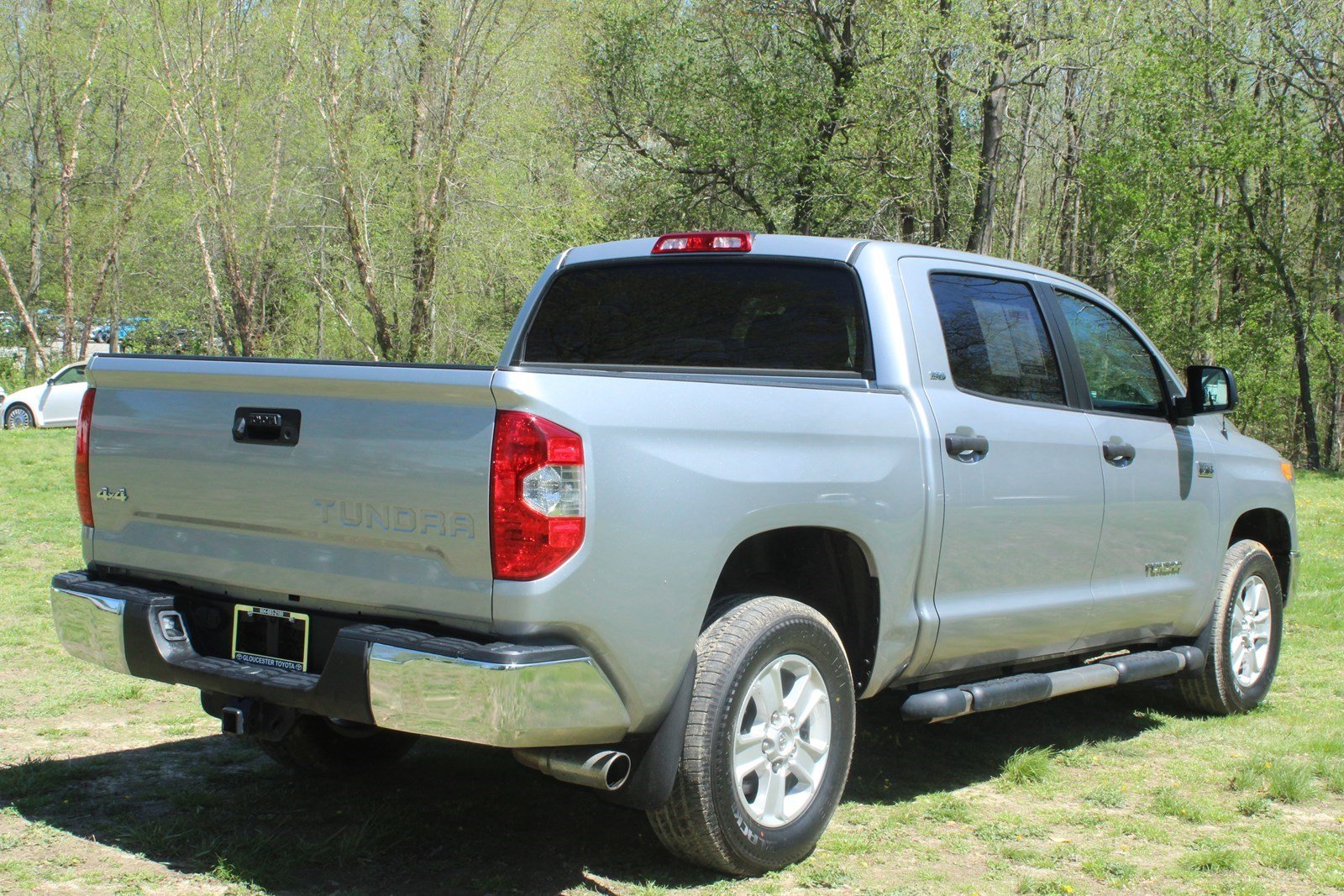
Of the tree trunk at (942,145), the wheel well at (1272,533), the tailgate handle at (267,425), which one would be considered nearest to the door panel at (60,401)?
the tree trunk at (942,145)

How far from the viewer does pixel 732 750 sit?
11.7 ft

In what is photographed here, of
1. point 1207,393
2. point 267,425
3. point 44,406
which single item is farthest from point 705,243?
point 44,406

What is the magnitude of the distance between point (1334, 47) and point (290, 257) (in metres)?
21.5

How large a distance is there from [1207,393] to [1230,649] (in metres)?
1.30

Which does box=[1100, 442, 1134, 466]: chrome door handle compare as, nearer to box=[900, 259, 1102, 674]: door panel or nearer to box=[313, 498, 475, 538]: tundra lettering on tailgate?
box=[900, 259, 1102, 674]: door panel

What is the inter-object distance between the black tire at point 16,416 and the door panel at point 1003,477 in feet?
79.5

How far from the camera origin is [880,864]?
13.0 feet

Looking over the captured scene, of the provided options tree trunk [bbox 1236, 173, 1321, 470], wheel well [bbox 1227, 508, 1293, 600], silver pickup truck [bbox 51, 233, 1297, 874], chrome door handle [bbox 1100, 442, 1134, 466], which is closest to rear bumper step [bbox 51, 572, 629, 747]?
silver pickup truck [bbox 51, 233, 1297, 874]

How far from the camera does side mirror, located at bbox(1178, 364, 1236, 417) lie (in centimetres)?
552

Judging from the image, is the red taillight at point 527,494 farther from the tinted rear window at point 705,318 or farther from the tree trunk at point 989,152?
the tree trunk at point 989,152

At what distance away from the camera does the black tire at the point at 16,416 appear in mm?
24781

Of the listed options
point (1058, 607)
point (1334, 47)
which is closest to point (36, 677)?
point (1058, 607)

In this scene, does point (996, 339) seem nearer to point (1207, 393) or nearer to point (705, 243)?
point (705, 243)

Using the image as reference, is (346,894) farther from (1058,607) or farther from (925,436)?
→ (1058,607)
